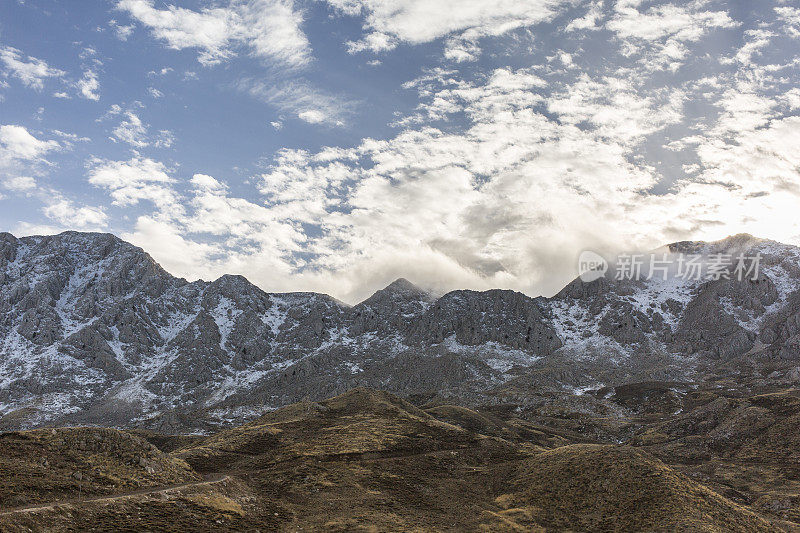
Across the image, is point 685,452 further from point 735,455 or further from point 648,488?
point 648,488

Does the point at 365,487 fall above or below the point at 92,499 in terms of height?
below

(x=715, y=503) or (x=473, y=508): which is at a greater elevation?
(x=715, y=503)

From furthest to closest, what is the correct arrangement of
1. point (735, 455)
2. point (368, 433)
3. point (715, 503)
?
point (735, 455)
point (368, 433)
point (715, 503)

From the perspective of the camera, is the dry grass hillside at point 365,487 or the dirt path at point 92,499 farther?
the dry grass hillside at point 365,487

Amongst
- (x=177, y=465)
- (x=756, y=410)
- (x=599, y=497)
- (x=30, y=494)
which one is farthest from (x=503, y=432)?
(x=30, y=494)

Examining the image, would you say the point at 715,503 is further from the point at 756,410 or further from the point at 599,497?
the point at 756,410

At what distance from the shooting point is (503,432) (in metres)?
109

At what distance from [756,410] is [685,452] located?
61.1 feet

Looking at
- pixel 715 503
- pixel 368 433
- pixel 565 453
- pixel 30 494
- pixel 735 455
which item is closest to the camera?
pixel 30 494

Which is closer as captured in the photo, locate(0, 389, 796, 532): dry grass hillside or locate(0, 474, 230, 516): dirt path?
locate(0, 474, 230, 516): dirt path

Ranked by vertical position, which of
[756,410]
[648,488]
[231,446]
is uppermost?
[756,410]

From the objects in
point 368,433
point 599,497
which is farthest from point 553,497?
point 368,433

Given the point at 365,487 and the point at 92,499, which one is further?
the point at 365,487

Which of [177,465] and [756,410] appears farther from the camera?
[756,410]
